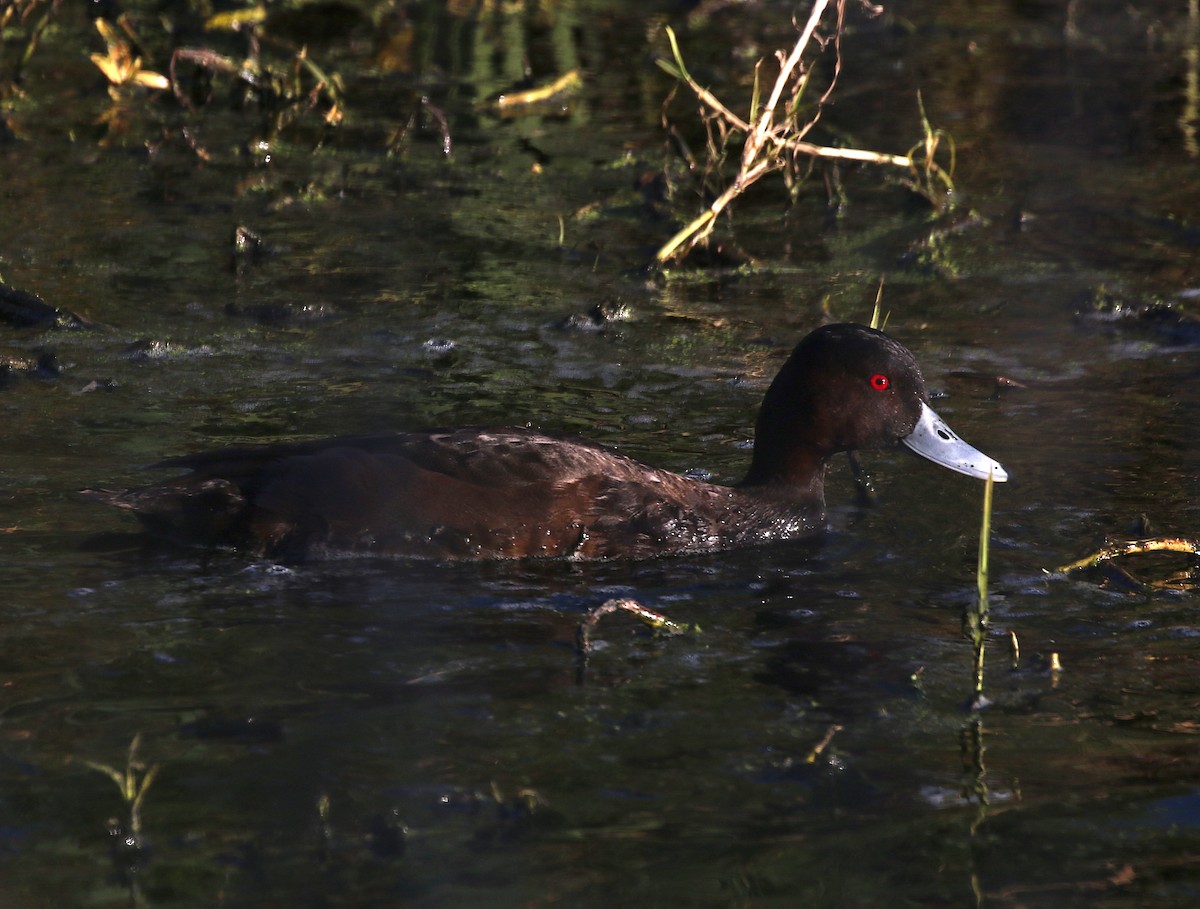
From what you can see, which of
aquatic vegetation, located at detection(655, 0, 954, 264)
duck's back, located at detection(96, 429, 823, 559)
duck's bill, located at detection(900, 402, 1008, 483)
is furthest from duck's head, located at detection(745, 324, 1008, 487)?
aquatic vegetation, located at detection(655, 0, 954, 264)

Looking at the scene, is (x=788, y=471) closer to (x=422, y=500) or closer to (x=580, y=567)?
(x=580, y=567)

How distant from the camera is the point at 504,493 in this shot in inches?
243

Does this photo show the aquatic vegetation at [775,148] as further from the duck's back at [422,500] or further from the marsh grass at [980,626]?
the marsh grass at [980,626]

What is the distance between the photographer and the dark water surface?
13.9ft

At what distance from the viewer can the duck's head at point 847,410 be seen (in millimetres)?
6684

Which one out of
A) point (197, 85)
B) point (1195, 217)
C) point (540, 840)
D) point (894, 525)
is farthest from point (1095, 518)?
point (197, 85)

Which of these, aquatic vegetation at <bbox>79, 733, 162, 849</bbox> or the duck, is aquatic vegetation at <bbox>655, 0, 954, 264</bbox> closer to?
the duck

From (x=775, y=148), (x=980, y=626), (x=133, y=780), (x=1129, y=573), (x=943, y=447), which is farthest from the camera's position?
(x=775, y=148)

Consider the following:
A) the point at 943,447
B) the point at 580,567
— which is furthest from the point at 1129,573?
the point at 580,567

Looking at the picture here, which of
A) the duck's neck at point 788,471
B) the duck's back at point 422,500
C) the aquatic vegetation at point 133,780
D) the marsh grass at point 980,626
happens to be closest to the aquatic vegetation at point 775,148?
the duck's neck at point 788,471

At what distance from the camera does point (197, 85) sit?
1279 cm

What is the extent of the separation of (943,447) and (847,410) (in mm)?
375

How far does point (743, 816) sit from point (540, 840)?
50cm

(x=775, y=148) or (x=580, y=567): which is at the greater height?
(x=775, y=148)
